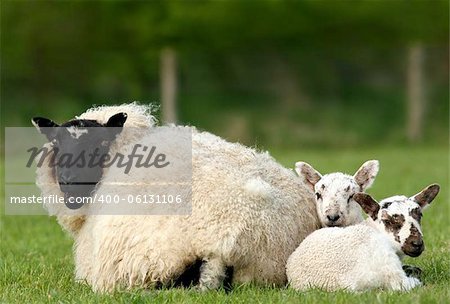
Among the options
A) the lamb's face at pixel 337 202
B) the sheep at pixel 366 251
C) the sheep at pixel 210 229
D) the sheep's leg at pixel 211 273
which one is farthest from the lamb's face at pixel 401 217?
the sheep's leg at pixel 211 273

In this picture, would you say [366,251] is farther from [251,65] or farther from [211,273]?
[251,65]

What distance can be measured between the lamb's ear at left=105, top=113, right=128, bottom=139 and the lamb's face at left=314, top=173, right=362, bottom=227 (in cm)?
155

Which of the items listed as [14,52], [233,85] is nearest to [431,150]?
[233,85]

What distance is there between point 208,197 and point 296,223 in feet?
2.43

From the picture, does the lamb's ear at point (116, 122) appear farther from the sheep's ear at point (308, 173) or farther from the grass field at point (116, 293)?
the sheep's ear at point (308, 173)

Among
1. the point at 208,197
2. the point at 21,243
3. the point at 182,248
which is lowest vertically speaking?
the point at 182,248

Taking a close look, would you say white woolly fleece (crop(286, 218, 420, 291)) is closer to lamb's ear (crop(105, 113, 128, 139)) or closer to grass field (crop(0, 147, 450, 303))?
grass field (crop(0, 147, 450, 303))

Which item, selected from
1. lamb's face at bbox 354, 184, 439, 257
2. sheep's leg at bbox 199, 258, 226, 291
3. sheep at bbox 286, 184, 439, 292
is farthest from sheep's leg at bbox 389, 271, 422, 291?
sheep's leg at bbox 199, 258, 226, 291

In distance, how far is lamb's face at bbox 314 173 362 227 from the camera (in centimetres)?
620

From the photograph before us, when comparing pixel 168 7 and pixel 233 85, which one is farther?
pixel 233 85

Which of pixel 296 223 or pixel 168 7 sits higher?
Answer: pixel 168 7

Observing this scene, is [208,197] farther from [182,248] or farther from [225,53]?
[225,53]

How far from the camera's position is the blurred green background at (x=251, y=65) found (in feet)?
89.2

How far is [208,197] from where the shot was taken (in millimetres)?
5797
